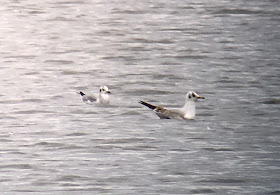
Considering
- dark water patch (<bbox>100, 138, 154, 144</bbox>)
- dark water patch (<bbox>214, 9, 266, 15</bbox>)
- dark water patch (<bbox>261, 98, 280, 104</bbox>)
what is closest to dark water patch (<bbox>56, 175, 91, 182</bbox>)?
dark water patch (<bbox>100, 138, 154, 144</bbox>)

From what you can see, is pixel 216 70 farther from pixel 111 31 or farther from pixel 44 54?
pixel 111 31

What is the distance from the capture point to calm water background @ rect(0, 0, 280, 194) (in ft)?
42.5

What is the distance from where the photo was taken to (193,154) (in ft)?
46.8

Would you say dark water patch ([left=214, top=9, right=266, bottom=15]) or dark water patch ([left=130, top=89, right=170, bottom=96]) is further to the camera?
dark water patch ([left=214, top=9, right=266, bottom=15])

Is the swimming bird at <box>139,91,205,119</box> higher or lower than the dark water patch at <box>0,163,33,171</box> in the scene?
higher

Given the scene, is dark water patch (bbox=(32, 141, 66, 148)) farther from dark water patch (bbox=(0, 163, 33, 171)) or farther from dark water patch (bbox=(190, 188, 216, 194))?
dark water patch (bbox=(190, 188, 216, 194))

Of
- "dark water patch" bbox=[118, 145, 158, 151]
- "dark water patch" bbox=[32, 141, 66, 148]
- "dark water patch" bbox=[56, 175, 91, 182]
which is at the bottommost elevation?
"dark water patch" bbox=[56, 175, 91, 182]

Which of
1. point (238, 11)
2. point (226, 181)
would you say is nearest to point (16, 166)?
point (226, 181)

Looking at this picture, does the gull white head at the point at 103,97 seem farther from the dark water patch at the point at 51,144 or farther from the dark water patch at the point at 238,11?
the dark water patch at the point at 238,11

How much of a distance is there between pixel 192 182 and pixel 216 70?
1116cm

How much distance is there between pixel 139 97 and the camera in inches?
792

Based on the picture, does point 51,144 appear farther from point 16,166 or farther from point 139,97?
point 139,97

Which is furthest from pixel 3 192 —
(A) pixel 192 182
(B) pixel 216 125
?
(B) pixel 216 125

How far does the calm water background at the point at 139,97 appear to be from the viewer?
12969 mm
